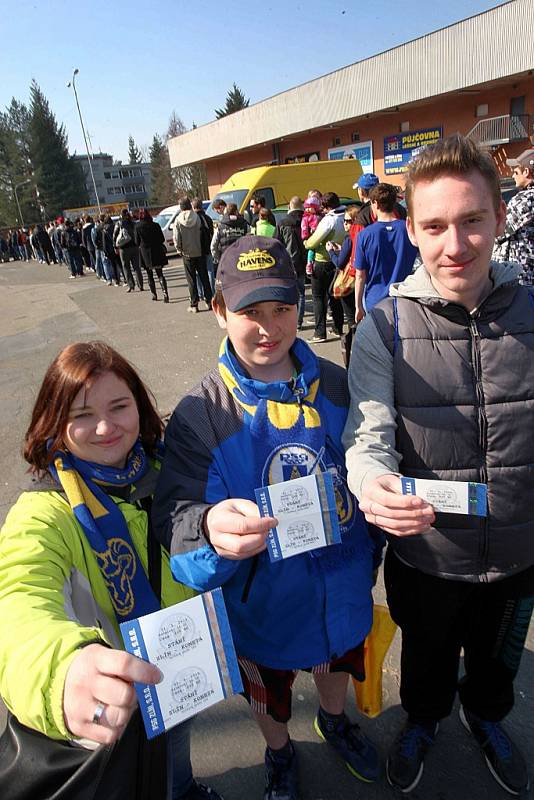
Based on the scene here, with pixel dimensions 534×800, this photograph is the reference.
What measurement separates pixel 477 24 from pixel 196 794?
24.9 meters

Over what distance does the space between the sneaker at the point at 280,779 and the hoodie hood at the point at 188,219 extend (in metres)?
9.02

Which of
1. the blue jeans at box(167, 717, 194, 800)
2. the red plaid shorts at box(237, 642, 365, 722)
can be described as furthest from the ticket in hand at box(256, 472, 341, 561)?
the blue jeans at box(167, 717, 194, 800)

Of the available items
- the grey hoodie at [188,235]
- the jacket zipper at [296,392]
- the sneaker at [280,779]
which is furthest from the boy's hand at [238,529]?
the grey hoodie at [188,235]

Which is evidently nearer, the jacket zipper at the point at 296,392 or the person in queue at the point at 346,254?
the jacket zipper at the point at 296,392

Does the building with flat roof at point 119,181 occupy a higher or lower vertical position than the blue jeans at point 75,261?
higher

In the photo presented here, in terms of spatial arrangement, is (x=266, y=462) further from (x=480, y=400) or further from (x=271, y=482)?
(x=480, y=400)

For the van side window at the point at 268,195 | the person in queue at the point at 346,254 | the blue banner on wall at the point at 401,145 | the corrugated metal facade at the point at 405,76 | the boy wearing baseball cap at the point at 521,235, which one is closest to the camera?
the boy wearing baseball cap at the point at 521,235

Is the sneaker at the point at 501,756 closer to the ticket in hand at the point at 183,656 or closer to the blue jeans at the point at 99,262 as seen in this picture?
the ticket in hand at the point at 183,656

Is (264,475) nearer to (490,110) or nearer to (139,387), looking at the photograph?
(139,387)

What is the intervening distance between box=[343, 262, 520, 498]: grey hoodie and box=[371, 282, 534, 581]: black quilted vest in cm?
3

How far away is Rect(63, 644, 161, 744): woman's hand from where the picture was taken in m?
0.88

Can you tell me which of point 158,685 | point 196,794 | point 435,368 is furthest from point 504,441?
point 196,794

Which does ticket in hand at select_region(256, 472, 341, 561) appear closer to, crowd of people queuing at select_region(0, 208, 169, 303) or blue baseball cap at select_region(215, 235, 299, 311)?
blue baseball cap at select_region(215, 235, 299, 311)

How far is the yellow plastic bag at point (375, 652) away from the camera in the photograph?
6.17 feet
